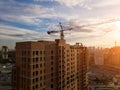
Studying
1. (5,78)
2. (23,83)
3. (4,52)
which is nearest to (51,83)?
(23,83)

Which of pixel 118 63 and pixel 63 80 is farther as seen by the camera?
pixel 118 63

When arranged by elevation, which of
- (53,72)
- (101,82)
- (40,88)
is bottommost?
(101,82)

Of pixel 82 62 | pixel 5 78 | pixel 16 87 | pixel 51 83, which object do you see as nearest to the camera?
pixel 16 87

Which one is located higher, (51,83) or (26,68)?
(26,68)

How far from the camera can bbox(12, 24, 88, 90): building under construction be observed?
1866cm

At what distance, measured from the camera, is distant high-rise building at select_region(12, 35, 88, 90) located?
18.7 metres

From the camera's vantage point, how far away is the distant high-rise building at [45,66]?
18656 millimetres

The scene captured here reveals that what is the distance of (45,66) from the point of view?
2058cm

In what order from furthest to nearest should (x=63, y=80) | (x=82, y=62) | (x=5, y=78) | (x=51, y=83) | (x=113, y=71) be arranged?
(x=113, y=71)
(x=5, y=78)
(x=82, y=62)
(x=63, y=80)
(x=51, y=83)

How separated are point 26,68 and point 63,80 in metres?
6.56

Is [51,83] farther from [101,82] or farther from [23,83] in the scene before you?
[101,82]

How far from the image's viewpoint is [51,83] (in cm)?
2145

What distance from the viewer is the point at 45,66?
20.6 meters

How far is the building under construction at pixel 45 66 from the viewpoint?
61.2 feet
